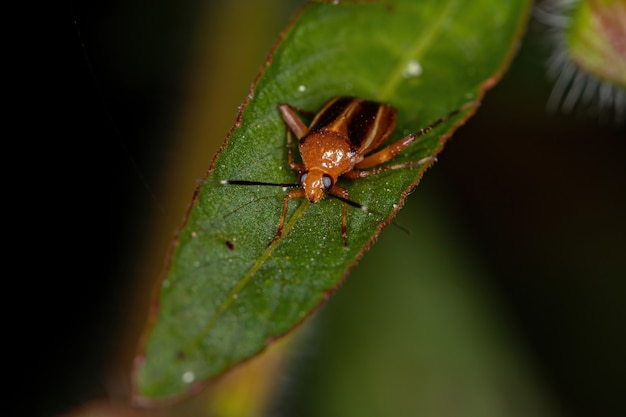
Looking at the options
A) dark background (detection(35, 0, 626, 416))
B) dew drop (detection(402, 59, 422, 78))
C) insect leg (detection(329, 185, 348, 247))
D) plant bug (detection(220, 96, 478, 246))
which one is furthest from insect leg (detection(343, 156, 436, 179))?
dark background (detection(35, 0, 626, 416))

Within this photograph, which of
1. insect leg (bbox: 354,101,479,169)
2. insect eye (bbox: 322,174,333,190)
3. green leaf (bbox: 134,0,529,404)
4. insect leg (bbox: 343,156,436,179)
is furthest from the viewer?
insect eye (bbox: 322,174,333,190)

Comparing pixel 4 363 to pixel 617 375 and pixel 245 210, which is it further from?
pixel 617 375

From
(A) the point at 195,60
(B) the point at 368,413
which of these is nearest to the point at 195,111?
(A) the point at 195,60

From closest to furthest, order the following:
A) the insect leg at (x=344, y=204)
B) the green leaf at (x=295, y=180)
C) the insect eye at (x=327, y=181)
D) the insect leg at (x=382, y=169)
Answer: the green leaf at (x=295, y=180) < the insect leg at (x=344, y=204) < the insect leg at (x=382, y=169) < the insect eye at (x=327, y=181)

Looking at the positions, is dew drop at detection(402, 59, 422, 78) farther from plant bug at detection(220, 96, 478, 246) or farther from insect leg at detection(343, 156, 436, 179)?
insect leg at detection(343, 156, 436, 179)

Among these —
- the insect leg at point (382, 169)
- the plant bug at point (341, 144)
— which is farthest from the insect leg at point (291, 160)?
the insect leg at point (382, 169)

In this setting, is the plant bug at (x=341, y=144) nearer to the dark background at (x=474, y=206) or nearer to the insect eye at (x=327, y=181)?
the insect eye at (x=327, y=181)
